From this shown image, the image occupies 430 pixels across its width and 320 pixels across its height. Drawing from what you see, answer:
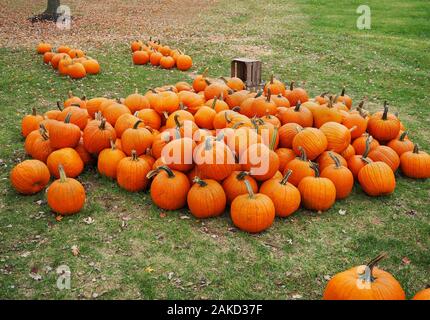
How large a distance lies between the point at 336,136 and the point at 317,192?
2.95 feet

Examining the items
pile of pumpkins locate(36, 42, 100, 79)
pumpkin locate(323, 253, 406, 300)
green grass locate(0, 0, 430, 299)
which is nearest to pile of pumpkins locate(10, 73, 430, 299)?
green grass locate(0, 0, 430, 299)

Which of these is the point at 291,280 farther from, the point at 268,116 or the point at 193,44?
the point at 193,44

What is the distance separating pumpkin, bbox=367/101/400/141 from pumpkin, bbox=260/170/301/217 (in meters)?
2.00

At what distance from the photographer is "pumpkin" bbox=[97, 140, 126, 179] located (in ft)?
17.5

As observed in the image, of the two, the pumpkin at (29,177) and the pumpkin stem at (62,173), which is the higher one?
the pumpkin stem at (62,173)

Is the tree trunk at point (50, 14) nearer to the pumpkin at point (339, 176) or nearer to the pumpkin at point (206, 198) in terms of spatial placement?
the pumpkin at point (206, 198)

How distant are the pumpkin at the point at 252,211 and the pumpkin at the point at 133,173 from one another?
126cm

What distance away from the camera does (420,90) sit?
992 centimetres

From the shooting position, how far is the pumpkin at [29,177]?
4969 mm

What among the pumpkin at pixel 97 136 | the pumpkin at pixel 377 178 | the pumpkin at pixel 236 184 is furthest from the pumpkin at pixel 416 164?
the pumpkin at pixel 97 136

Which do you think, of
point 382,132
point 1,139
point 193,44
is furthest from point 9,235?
point 193,44

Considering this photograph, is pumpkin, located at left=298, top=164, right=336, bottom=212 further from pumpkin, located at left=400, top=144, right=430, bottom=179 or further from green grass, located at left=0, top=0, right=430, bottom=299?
pumpkin, located at left=400, top=144, right=430, bottom=179

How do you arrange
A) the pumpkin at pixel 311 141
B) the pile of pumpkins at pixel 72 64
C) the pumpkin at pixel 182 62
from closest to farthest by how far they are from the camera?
1. the pumpkin at pixel 311 141
2. the pile of pumpkins at pixel 72 64
3. the pumpkin at pixel 182 62

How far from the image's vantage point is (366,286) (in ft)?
10.6
